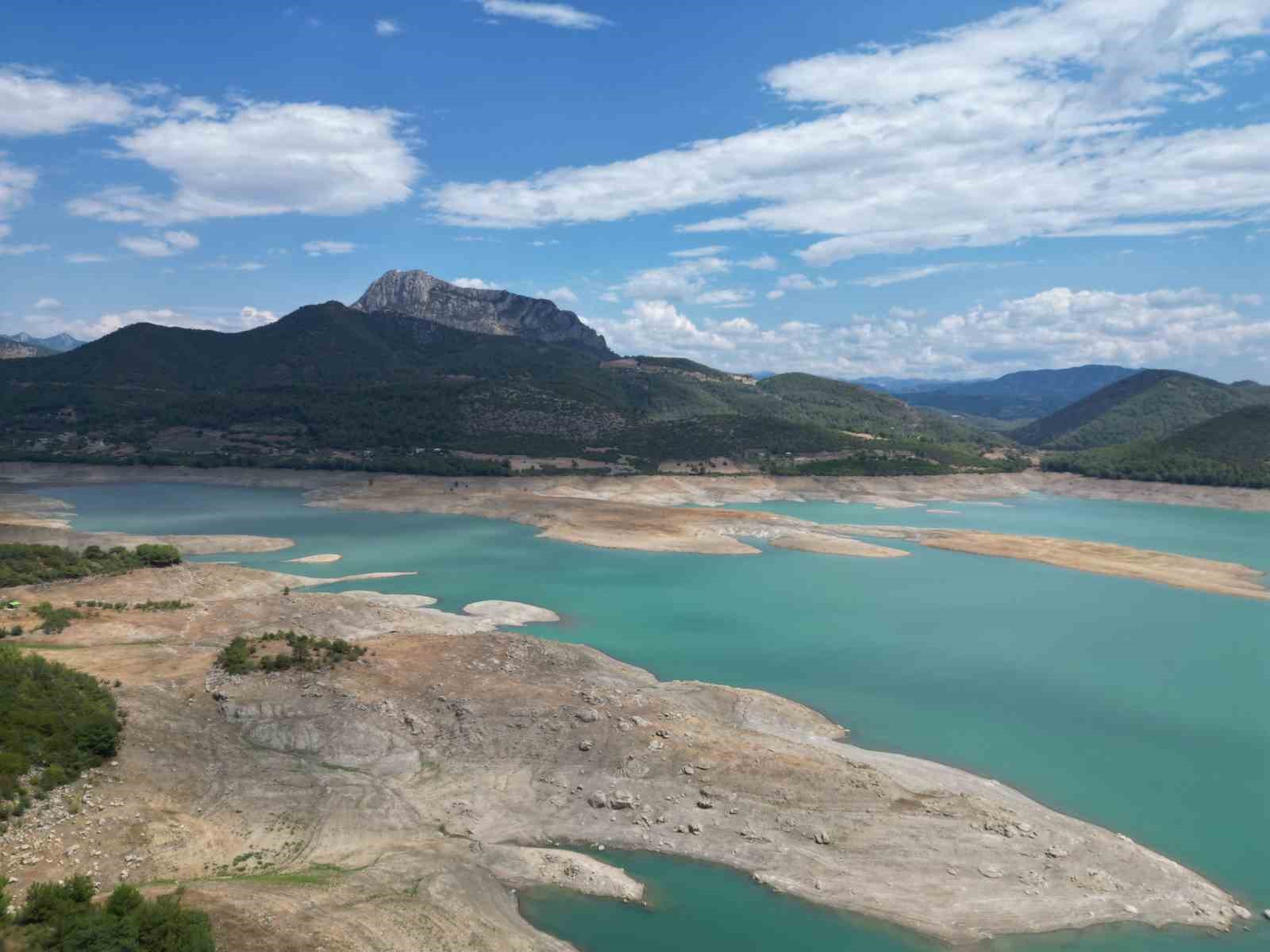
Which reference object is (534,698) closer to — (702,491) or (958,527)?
(958,527)

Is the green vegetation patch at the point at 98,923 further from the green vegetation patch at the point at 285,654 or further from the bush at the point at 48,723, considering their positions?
the green vegetation patch at the point at 285,654

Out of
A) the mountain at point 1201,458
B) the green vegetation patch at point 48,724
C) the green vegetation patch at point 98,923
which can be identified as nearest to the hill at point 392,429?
the mountain at point 1201,458

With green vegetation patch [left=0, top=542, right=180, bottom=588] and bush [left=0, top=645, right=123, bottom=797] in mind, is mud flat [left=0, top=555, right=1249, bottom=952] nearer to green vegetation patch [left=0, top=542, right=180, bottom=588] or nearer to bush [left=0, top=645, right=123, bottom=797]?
bush [left=0, top=645, right=123, bottom=797]

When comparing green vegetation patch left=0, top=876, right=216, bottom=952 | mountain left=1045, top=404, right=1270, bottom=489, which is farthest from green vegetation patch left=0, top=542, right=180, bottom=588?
mountain left=1045, top=404, right=1270, bottom=489

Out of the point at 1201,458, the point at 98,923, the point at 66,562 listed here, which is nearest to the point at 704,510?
the point at 66,562

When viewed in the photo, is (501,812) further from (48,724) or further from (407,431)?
(407,431)
